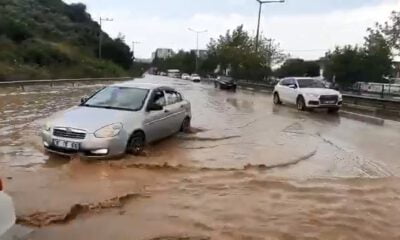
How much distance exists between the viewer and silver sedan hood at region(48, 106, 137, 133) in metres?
9.21

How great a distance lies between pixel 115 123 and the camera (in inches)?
370

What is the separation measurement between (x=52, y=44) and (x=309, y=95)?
52.6m

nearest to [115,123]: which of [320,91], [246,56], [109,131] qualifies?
[109,131]

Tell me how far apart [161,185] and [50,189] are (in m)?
1.71

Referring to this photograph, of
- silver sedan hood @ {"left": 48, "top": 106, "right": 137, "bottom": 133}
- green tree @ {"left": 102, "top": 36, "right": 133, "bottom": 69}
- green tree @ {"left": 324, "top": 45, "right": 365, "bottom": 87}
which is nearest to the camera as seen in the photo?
silver sedan hood @ {"left": 48, "top": 106, "right": 137, "bottom": 133}

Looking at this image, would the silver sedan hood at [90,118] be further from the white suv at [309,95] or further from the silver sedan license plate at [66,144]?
the white suv at [309,95]

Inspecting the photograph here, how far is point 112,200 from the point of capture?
23.0ft

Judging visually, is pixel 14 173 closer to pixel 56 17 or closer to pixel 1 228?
pixel 1 228

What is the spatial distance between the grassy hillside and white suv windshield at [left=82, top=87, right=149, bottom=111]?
1165 inches

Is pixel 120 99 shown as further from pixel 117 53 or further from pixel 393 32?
pixel 117 53

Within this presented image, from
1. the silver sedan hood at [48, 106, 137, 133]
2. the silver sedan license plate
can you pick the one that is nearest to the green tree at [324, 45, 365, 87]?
the silver sedan hood at [48, 106, 137, 133]

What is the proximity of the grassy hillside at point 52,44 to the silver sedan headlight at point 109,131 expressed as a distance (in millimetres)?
31637

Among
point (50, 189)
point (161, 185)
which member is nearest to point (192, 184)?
point (161, 185)

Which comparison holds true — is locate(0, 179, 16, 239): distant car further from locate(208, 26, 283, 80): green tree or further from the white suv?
locate(208, 26, 283, 80): green tree
